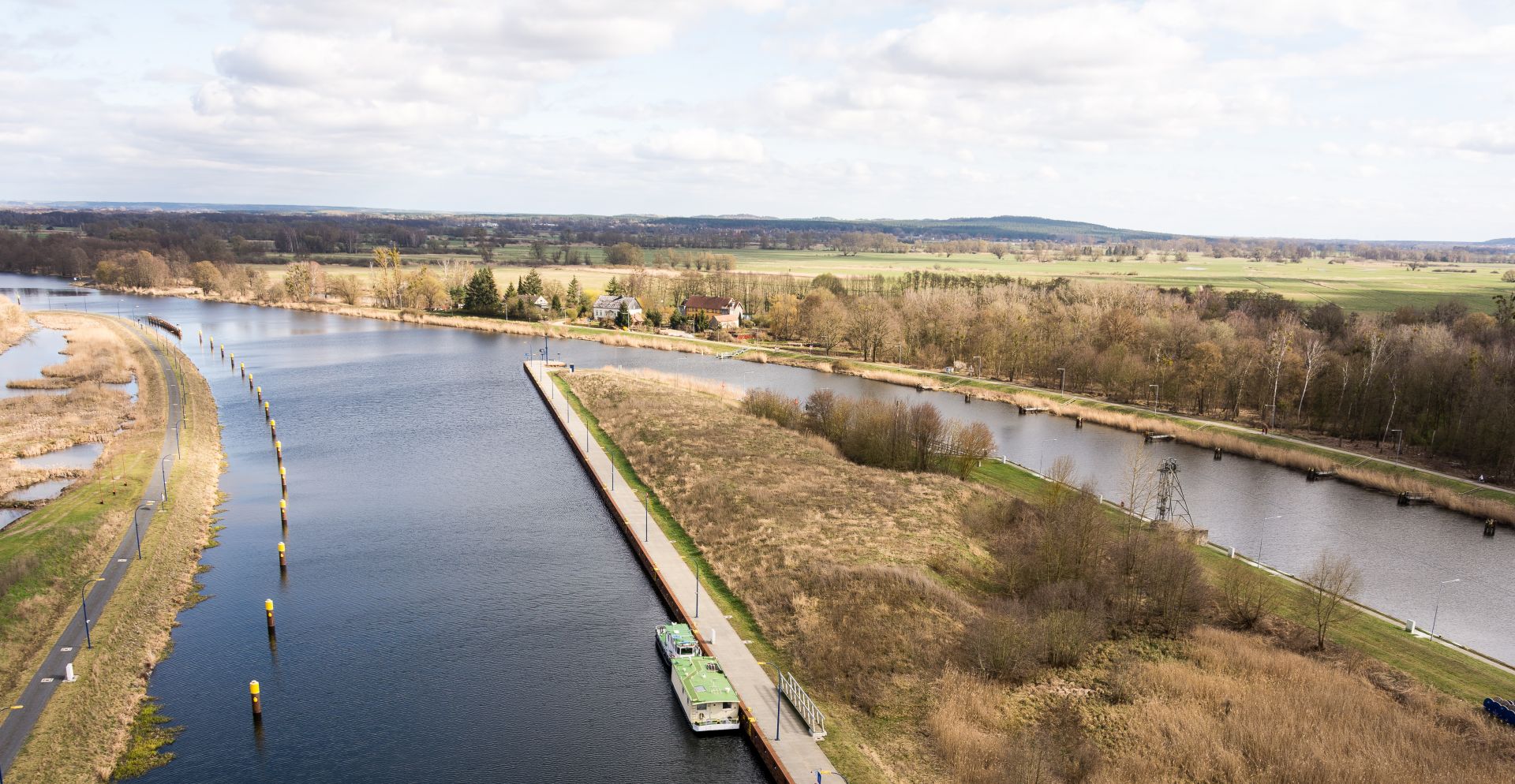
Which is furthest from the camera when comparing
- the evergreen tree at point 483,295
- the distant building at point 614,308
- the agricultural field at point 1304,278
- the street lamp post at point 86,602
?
the evergreen tree at point 483,295

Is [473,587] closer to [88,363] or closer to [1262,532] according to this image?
[1262,532]

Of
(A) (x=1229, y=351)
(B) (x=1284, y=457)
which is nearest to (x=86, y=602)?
(B) (x=1284, y=457)

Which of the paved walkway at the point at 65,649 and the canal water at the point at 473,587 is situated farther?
the canal water at the point at 473,587

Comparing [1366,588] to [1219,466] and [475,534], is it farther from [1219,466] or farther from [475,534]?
[475,534]

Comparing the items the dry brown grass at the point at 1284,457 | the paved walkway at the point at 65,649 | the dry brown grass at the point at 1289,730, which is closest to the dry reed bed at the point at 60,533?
the paved walkway at the point at 65,649

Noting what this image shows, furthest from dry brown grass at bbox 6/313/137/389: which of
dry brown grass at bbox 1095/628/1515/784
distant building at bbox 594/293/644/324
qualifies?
dry brown grass at bbox 1095/628/1515/784

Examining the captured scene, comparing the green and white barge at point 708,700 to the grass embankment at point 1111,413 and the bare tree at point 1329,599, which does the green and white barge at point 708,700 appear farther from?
the grass embankment at point 1111,413

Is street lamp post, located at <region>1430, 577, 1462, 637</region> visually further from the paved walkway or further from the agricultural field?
Result: the agricultural field
